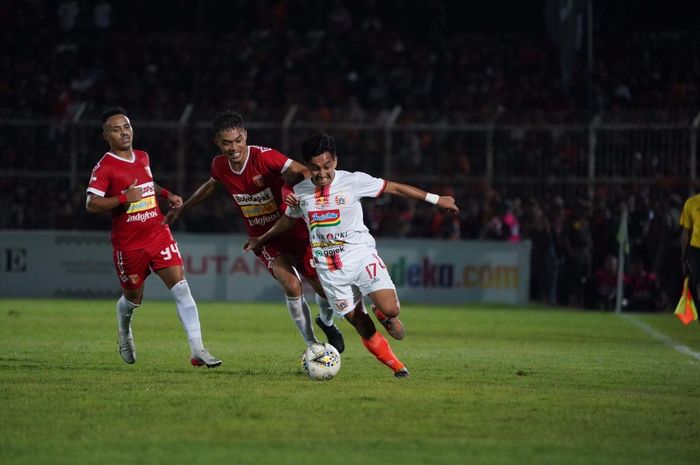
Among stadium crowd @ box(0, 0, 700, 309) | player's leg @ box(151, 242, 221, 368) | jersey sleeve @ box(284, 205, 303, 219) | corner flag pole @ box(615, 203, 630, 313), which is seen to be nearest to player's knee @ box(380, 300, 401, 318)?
jersey sleeve @ box(284, 205, 303, 219)

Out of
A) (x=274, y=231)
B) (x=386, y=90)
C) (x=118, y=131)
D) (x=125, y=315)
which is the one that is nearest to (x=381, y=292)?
(x=274, y=231)

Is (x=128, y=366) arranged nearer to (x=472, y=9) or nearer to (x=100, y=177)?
(x=100, y=177)

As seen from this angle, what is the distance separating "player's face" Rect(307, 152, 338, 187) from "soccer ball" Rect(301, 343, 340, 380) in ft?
4.51

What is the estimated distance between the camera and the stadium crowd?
23.3 meters

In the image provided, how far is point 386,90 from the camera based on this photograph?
32062 millimetres

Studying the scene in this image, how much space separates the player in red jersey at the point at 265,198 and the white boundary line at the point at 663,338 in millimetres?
4570

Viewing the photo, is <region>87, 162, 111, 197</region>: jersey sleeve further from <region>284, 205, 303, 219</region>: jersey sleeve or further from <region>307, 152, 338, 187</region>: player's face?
<region>307, 152, 338, 187</region>: player's face

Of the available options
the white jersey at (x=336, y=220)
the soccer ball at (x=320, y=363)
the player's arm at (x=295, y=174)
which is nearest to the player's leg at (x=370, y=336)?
the soccer ball at (x=320, y=363)

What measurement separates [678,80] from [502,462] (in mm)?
25391

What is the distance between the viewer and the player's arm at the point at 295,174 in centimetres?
1068

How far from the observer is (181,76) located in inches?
1294

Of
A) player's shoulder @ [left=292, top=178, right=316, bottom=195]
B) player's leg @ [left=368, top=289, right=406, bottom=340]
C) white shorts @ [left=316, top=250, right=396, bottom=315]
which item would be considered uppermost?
player's shoulder @ [left=292, top=178, right=316, bottom=195]

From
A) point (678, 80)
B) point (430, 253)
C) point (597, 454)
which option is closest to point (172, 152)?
point (430, 253)

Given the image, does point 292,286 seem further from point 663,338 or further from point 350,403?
point 663,338
